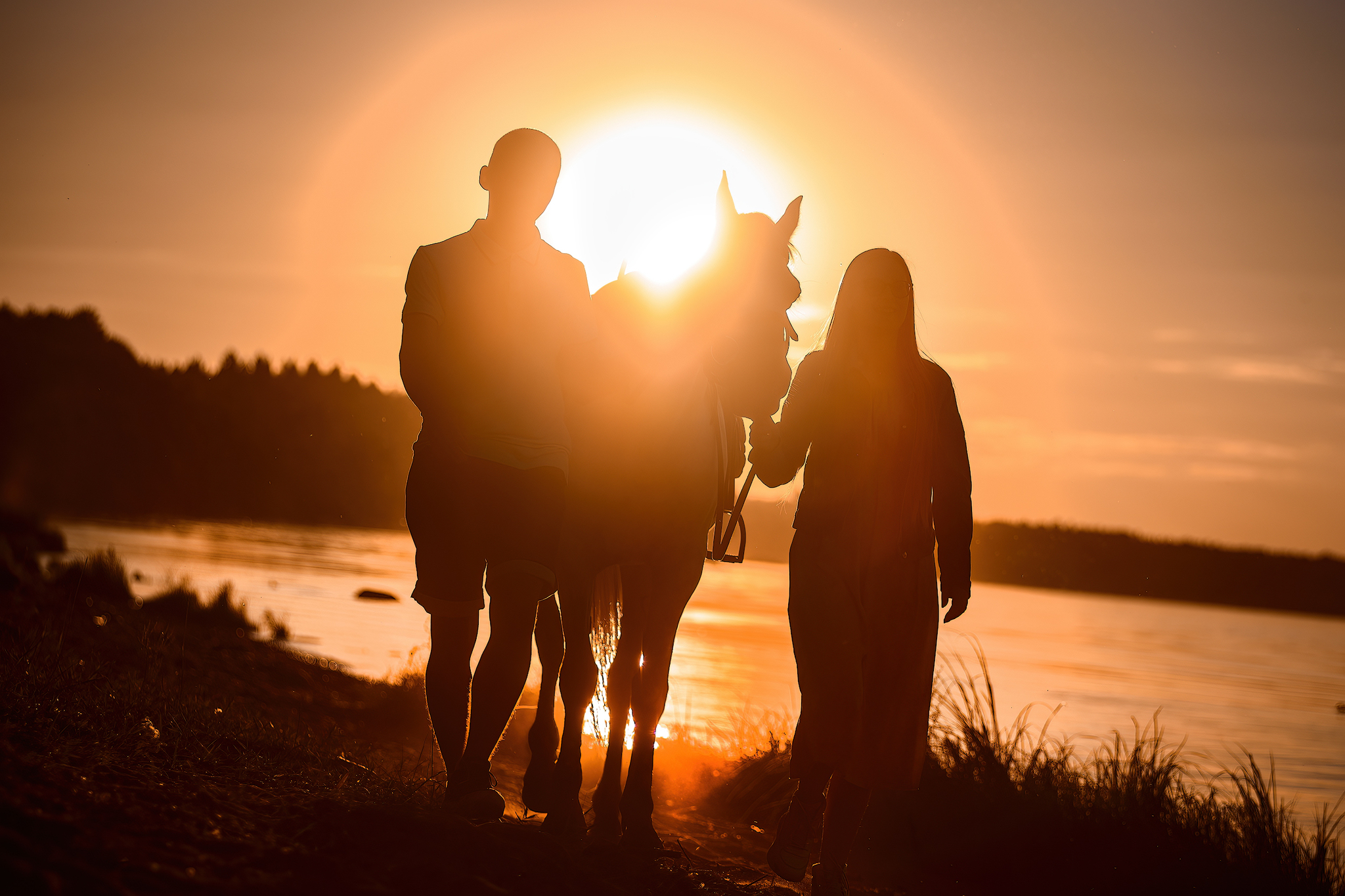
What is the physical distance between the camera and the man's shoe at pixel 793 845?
374 centimetres

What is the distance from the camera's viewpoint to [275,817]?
3008 mm

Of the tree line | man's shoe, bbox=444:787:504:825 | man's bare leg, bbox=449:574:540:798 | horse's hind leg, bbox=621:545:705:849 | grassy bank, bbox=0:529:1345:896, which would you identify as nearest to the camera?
grassy bank, bbox=0:529:1345:896

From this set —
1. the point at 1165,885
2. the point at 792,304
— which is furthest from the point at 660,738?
the point at 792,304

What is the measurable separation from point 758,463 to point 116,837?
2582 millimetres

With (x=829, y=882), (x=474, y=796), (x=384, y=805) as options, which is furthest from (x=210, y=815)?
(x=829, y=882)

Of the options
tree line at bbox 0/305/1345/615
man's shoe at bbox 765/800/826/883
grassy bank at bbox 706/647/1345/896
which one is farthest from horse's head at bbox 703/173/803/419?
tree line at bbox 0/305/1345/615

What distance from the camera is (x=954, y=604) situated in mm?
4031

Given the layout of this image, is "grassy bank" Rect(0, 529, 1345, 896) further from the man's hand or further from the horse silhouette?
the man's hand

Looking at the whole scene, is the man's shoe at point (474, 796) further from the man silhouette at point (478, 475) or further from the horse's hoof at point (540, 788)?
the horse's hoof at point (540, 788)

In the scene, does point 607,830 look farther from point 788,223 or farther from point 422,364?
point 788,223

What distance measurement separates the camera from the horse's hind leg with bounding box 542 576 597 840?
373 centimetres

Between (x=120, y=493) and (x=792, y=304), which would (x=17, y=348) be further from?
(x=792, y=304)

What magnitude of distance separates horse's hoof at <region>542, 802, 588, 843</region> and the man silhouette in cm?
26

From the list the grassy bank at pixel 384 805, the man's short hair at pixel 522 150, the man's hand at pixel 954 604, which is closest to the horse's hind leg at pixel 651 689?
the grassy bank at pixel 384 805
